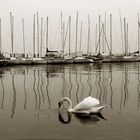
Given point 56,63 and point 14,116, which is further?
point 56,63

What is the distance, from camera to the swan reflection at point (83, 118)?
1294 cm

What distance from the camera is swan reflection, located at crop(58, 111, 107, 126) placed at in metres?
12.9

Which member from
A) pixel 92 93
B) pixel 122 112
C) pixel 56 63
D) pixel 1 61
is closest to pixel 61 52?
pixel 56 63

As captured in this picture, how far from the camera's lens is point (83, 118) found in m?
13.6

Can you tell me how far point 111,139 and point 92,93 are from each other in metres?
10.7

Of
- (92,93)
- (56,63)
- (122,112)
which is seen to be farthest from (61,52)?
(122,112)

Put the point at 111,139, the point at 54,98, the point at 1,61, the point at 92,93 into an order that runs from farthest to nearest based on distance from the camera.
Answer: the point at 1,61 < the point at 92,93 < the point at 54,98 < the point at 111,139

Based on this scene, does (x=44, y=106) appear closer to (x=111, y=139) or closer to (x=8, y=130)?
(x=8, y=130)

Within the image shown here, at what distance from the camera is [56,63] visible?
7956 centimetres

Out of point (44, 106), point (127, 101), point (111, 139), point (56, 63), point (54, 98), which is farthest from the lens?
point (56, 63)

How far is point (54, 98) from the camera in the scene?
19.1 meters

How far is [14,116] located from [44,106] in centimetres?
258

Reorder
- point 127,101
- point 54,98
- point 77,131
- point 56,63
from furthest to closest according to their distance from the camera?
point 56,63, point 54,98, point 127,101, point 77,131

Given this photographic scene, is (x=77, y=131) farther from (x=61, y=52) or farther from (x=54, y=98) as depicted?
(x=61, y=52)
